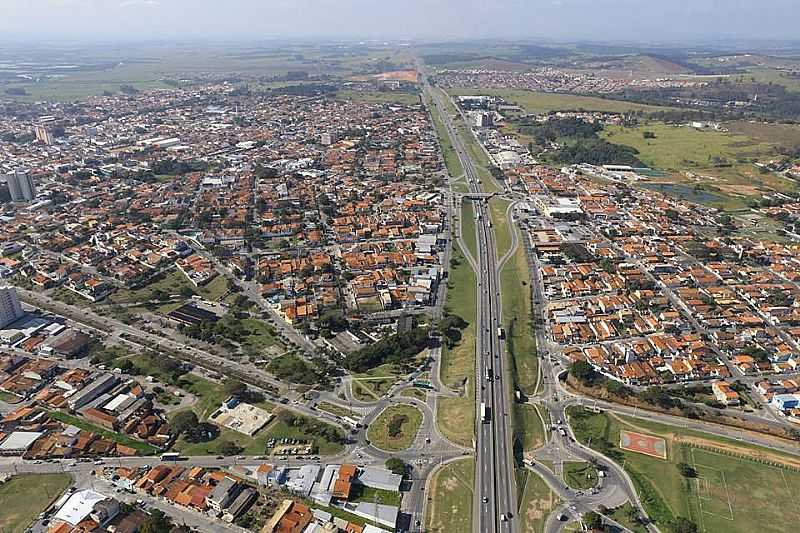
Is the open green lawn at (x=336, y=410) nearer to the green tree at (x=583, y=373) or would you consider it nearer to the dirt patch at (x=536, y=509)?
the dirt patch at (x=536, y=509)

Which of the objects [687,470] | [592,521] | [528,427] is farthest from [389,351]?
[687,470]

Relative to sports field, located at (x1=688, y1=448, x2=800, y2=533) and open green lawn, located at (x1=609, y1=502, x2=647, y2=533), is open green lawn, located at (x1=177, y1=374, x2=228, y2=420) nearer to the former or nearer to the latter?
open green lawn, located at (x1=609, y1=502, x2=647, y2=533)

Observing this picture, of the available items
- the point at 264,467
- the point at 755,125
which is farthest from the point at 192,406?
the point at 755,125

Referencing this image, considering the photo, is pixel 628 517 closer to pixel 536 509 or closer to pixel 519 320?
pixel 536 509

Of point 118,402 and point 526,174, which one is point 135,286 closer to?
point 118,402

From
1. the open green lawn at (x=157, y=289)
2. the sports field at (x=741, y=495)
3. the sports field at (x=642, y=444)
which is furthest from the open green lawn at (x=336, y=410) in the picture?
the open green lawn at (x=157, y=289)

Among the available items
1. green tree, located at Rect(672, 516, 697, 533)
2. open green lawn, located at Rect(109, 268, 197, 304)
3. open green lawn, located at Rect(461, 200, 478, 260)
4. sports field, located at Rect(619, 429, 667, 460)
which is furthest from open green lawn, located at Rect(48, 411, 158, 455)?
open green lawn, located at Rect(461, 200, 478, 260)
